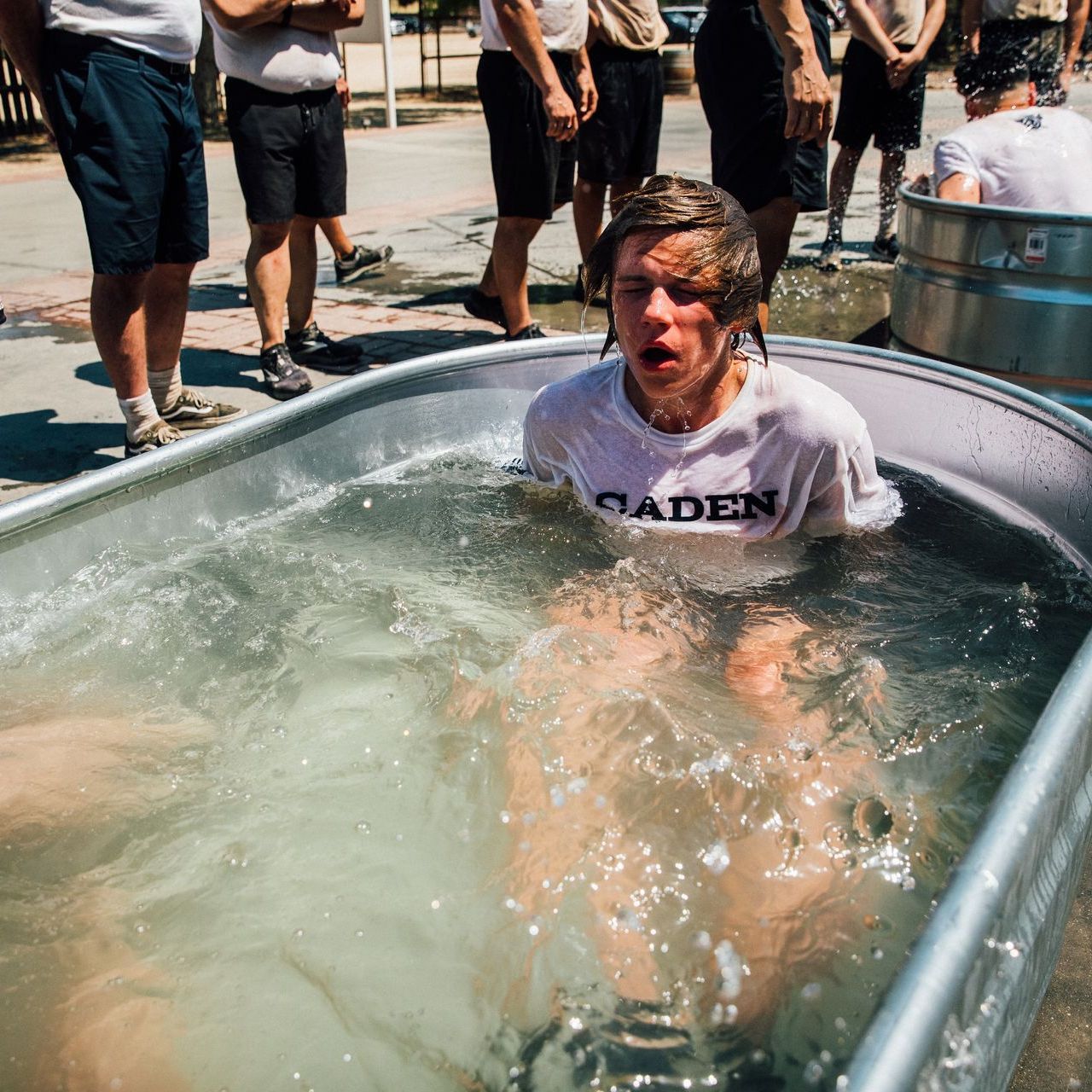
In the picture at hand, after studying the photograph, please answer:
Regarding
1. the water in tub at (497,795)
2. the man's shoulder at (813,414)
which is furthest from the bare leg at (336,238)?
the man's shoulder at (813,414)

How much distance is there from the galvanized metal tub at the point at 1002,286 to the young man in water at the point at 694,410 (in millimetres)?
1278

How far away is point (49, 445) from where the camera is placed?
3.71 metres

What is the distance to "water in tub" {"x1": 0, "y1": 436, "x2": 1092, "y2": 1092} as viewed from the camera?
1.33 meters

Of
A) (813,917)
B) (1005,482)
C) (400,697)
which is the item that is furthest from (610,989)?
(1005,482)

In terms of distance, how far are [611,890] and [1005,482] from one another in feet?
5.17

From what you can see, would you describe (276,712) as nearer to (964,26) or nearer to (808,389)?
(808,389)

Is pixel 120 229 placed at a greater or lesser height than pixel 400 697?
greater

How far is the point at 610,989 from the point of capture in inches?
53.5

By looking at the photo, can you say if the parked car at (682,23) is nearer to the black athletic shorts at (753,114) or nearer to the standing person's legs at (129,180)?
the black athletic shorts at (753,114)

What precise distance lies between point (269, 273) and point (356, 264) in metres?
1.99

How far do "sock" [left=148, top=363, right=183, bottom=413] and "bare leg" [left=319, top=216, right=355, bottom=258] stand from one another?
6.74ft

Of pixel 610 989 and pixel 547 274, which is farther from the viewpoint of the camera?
pixel 547 274

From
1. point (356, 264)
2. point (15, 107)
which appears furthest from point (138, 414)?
point (15, 107)

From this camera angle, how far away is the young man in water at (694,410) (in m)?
2.02
